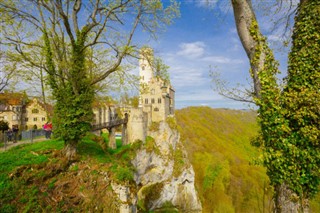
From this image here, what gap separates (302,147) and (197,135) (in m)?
74.4

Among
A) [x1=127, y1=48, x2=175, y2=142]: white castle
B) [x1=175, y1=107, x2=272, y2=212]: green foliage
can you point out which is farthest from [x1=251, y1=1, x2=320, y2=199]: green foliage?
[x1=175, y1=107, x2=272, y2=212]: green foliage

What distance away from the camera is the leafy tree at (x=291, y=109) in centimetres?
517

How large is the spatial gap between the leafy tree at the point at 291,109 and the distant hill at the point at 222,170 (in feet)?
88.4

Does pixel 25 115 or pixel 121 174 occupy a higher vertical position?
pixel 25 115

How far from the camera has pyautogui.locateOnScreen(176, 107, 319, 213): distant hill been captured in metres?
50.0

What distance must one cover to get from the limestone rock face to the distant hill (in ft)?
37.7

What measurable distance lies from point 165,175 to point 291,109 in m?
32.2

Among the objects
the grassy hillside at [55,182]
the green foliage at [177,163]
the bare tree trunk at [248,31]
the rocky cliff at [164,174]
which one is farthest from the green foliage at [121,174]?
the green foliage at [177,163]

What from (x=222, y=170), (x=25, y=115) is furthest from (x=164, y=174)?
(x=25, y=115)

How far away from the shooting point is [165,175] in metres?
35.2

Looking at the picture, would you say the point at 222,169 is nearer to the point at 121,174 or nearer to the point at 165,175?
the point at 165,175

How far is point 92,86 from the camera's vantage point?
13.7 metres

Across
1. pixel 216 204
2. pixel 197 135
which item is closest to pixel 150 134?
pixel 216 204

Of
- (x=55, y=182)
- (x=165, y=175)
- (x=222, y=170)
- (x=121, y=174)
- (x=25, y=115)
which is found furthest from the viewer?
(x=222, y=170)
